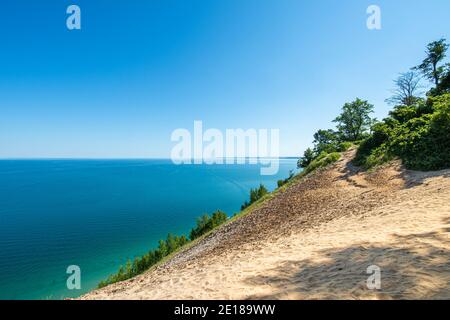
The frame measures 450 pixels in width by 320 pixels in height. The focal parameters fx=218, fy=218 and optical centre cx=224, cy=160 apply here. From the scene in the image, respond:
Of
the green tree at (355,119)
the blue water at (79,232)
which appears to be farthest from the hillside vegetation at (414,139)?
the blue water at (79,232)

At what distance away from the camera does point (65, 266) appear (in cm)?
3831

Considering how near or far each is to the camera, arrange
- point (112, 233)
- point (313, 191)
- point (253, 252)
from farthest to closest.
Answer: point (112, 233), point (313, 191), point (253, 252)

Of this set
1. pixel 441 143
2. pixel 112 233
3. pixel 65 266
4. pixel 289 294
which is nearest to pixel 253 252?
pixel 289 294

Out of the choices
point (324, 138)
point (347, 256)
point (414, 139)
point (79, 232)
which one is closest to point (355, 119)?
point (324, 138)

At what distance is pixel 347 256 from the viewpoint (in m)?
6.01

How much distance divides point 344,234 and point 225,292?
5.01 metres

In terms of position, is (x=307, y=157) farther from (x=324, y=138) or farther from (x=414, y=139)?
(x=414, y=139)

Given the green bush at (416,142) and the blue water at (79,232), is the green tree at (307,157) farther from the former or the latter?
the blue water at (79,232)

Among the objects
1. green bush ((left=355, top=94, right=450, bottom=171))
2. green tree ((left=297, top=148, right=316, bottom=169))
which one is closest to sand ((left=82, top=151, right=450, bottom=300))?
green bush ((left=355, top=94, right=450, bottom=171))

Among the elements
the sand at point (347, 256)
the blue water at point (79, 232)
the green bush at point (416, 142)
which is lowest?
the blue water at point (79, 232)

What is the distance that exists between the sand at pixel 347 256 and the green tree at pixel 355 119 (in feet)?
121

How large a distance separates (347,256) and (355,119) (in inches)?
1853

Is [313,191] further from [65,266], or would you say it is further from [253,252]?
[65,266]

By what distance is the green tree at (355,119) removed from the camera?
4481 centimetres
